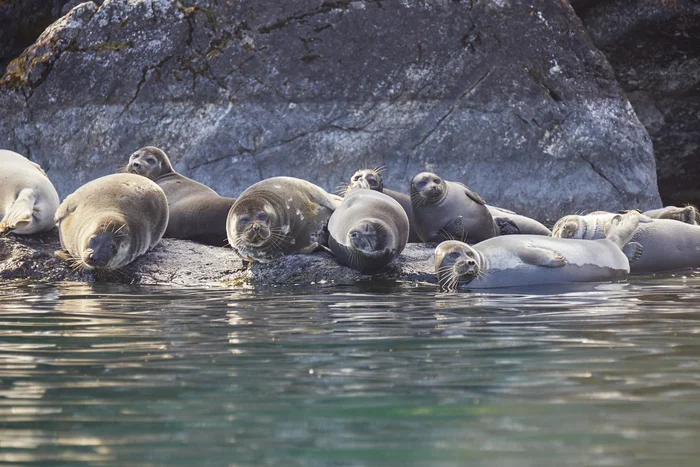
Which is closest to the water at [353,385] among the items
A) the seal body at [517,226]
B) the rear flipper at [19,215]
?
the rear flipper at [19,215]

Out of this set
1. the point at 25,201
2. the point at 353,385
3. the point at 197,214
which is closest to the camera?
the point at 353,385

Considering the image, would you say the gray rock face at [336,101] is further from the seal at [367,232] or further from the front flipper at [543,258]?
the front flipper at [543,258]

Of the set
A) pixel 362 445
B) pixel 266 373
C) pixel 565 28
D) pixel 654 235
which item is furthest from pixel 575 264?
pixel 565 28

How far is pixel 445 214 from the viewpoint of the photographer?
966cm

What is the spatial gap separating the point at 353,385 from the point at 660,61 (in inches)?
557

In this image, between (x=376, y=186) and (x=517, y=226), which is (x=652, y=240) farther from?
(x=376, y=186)

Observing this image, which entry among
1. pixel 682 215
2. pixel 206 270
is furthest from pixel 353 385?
pixel 682 215

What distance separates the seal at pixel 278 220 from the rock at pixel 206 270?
14 centimetres

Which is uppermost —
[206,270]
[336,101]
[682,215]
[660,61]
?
[660,61]

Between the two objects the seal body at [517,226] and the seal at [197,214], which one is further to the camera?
the seal body at [517,226]

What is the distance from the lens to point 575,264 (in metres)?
8.12

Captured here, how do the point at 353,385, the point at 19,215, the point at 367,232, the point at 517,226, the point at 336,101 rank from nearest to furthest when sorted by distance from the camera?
the point at 353,385 → the point at 367,232 → the point at 19,215 → the point at 517,226 → the point at 336,101

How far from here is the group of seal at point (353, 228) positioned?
795cm

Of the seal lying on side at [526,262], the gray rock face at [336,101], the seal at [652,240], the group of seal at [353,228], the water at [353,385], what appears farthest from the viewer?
the gray rock face at [336,101]
